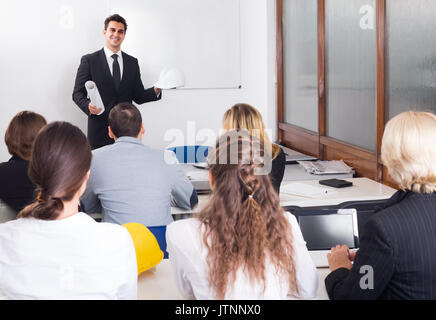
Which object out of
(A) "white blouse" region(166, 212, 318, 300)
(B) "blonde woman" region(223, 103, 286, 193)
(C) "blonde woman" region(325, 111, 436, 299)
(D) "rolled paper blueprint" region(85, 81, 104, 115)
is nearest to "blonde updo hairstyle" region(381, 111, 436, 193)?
(C) "blonde woman" region(325, 111, 436, 299)

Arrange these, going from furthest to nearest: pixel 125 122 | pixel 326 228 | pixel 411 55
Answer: pixel 411 55 < pixel 125 122 < pixel 326 228

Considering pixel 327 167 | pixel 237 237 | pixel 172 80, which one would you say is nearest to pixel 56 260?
pixel 237 237

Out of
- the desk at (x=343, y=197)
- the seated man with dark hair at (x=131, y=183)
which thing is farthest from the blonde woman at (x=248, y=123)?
the seated man with dark hair at (x=131, y=183)

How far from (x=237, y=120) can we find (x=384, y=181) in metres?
1.16

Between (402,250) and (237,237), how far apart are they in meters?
0.47

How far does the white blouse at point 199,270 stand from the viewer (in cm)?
162

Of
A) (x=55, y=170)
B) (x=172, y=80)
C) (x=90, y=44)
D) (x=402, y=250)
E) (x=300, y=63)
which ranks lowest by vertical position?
(x=402, y=250)

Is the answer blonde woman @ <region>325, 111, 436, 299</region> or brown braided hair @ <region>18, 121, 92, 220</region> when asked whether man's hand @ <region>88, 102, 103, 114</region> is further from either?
blonde woman @ <region>325, 111, 436, 299</region>

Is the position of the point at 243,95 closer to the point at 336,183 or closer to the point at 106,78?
the point at 106,78

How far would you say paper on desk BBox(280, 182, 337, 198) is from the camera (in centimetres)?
338

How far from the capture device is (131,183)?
2.82 m

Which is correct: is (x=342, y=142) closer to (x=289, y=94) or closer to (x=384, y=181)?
(x=384, y=181)

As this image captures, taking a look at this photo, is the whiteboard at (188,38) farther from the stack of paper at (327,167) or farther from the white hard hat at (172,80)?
the stack of paper at (327,167)
